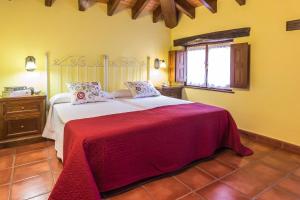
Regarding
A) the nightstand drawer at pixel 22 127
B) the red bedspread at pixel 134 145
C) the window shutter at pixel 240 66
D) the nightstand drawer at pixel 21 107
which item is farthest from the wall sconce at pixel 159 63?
the nightstand drawer at pixel 22 127

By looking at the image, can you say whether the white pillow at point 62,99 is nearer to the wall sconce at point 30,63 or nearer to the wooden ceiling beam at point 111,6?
the wall sconce at point 30,63

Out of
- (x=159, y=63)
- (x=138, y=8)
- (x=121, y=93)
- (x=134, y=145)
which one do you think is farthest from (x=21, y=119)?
(x=159, y=63)

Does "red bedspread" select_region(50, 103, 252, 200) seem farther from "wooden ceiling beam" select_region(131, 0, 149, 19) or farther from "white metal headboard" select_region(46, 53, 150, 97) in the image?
"wooden ceiling beam" select_region(131, 0, 149, 19)

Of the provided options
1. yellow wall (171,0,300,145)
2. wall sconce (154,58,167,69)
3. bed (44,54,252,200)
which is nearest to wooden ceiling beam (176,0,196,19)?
yellow wall (171,0,300,145)

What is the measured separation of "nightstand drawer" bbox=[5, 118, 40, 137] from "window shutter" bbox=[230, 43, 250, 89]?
3.44 m

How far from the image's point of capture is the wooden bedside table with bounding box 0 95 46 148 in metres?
3.17

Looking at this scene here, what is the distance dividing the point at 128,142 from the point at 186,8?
11.7 ft

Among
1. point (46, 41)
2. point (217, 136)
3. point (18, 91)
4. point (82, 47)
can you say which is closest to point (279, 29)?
point (217, 136)

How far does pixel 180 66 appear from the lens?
503cm

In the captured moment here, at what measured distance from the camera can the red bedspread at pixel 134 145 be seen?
187 cm

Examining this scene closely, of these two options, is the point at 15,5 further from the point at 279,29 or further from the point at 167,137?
the point at 279,29

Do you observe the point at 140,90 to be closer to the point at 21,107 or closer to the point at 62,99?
the point at 62,99

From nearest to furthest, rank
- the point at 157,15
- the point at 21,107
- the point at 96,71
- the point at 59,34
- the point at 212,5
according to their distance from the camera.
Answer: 1. the point at 21,107
2. the point at 59,34
3. the point at 212,5
4. the point at 96,71
5. the point at 157,15

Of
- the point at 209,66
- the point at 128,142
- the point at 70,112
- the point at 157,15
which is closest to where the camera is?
the point at 128,142
